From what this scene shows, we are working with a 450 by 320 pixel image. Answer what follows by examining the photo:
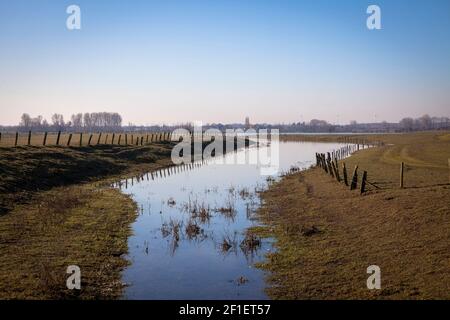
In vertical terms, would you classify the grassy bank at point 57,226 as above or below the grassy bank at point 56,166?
below

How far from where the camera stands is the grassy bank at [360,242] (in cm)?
1187

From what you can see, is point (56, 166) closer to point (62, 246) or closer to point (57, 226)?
point (57, 226)

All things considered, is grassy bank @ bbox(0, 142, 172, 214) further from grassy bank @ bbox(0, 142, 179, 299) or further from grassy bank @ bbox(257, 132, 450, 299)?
grassy bank @ bbox(257, 132, 450, 299)

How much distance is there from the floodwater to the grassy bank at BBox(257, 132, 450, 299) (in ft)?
3.21

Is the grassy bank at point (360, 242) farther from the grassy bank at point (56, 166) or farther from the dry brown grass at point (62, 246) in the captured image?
the grassy bank at point (56, 166)

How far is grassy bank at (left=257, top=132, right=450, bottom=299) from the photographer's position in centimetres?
1187

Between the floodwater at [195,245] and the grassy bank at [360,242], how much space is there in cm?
98

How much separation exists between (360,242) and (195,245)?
22.2 ft

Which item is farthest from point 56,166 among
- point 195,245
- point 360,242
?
point 360,242

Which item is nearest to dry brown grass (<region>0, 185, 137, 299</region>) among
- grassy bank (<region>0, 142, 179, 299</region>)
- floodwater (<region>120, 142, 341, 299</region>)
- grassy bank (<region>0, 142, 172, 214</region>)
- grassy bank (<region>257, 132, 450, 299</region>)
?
grassy bank (<region>0, 142, 179, 299</region>)

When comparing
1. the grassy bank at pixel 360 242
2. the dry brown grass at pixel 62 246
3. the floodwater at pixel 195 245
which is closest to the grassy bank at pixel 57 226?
the dry brown grass at pixel 62 246
